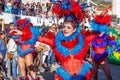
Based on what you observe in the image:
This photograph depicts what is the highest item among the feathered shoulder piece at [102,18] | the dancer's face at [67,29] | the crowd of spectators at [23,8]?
the feathered shoulder piece at [102,18]

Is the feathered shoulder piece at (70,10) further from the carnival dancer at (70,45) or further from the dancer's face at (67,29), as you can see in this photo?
the dancer's face at (67,29)

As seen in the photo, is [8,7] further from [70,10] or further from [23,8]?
[70,10]

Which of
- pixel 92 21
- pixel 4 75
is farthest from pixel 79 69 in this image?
pixel 4 75

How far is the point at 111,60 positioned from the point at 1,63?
584 cm

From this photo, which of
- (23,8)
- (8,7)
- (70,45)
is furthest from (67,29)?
(23,8)

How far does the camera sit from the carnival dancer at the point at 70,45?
A: 5562mm

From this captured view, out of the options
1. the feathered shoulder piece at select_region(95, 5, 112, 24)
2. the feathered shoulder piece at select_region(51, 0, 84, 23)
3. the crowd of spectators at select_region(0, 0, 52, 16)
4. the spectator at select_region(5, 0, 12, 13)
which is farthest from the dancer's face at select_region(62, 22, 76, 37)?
the spectator at select_region(5, 0, 12, 13)

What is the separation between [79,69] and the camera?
5.59 meters

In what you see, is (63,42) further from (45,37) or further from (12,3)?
(12,3)

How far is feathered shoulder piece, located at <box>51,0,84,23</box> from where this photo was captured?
5.65 m

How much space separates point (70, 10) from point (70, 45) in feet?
1.82

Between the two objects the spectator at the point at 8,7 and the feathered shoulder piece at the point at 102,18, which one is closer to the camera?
the feathered shoulder piece at the point at 102,18

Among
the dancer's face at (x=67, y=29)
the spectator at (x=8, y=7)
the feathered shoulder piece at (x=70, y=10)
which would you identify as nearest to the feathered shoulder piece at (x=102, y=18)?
the feathered shoulder piece at (x=70, y=10)

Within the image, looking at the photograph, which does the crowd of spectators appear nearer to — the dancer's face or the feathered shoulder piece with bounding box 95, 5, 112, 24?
the feathered shoulder piece with bounding box 95, 5, 112, 24
